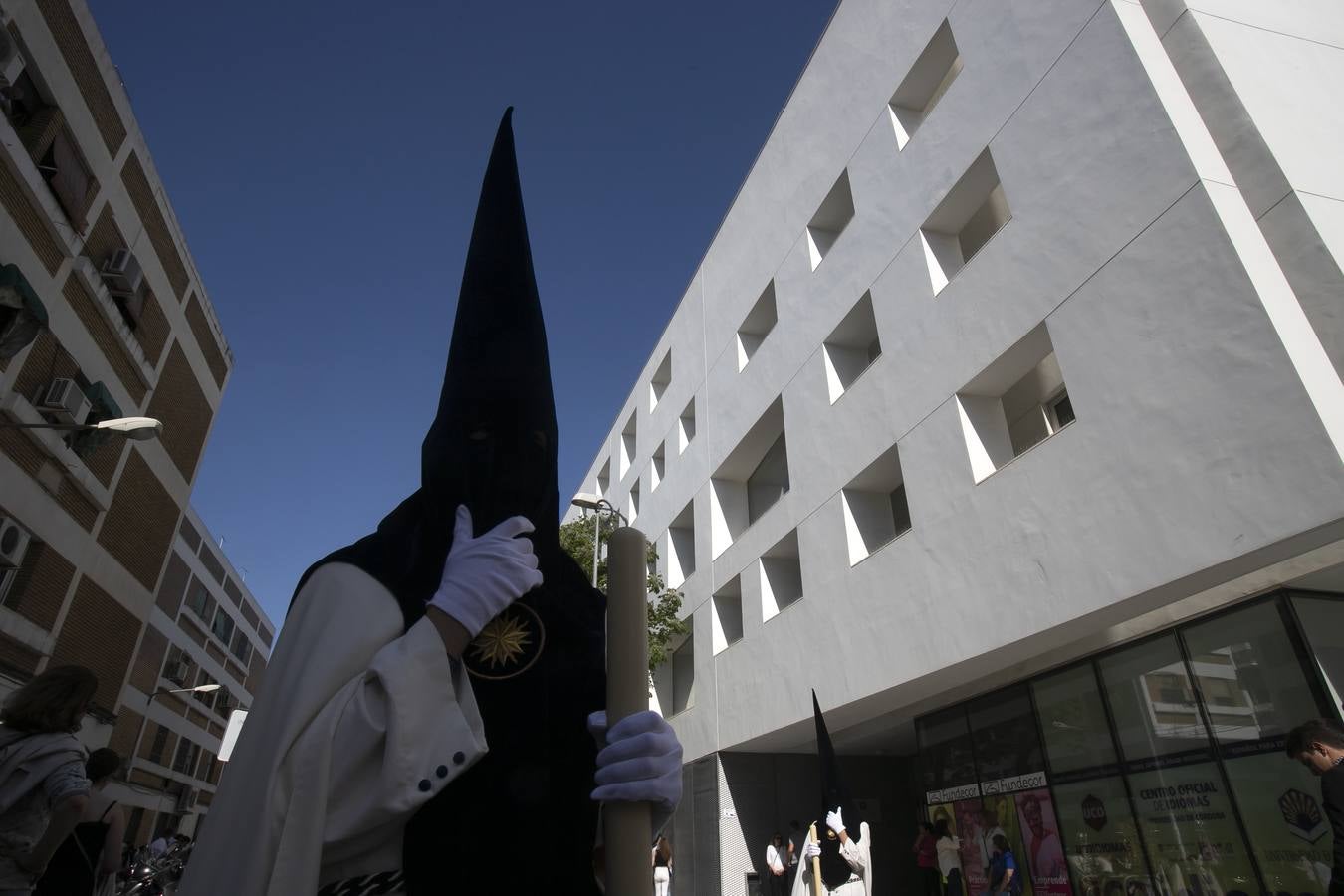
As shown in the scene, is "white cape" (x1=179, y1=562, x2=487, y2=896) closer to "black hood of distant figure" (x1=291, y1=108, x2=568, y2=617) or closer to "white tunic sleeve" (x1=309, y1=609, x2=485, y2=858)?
"white tunic sleeve" (x1=309, y1=609, x2=485, y2=858)

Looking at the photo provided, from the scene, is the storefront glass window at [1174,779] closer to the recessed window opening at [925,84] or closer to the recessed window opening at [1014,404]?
the recessed window opening at [1014,404]

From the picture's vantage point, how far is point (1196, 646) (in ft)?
28.0

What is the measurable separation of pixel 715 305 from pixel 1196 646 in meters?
14.6

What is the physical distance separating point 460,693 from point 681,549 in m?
20.8

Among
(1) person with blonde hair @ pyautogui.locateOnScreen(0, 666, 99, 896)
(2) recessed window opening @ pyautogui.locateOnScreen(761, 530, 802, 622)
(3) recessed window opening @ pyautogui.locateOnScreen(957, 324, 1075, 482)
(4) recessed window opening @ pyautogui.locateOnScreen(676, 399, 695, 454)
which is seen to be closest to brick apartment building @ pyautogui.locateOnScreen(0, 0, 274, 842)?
(1) person with blonde hair @ pyautogui.locateOnScreen(0, 666, 99, 896)

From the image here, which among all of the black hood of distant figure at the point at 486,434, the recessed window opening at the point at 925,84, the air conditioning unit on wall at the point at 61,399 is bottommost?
the black hood of distant figure at the point at 486,434

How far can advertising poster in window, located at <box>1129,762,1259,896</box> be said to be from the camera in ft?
25.3

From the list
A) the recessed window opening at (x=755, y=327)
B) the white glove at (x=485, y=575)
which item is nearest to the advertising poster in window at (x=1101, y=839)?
the white glove at (x=485, y=575)

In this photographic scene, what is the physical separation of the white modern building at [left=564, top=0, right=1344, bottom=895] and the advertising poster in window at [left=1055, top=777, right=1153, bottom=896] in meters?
0.04

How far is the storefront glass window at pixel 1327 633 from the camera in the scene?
289 inches

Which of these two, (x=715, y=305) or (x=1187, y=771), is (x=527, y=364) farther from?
(x=715, y=305)

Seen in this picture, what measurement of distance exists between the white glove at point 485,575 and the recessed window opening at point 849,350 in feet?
43.2

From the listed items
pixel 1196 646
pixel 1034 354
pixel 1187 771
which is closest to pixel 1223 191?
pixel 1034 354

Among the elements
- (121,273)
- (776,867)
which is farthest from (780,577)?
(121,273)
